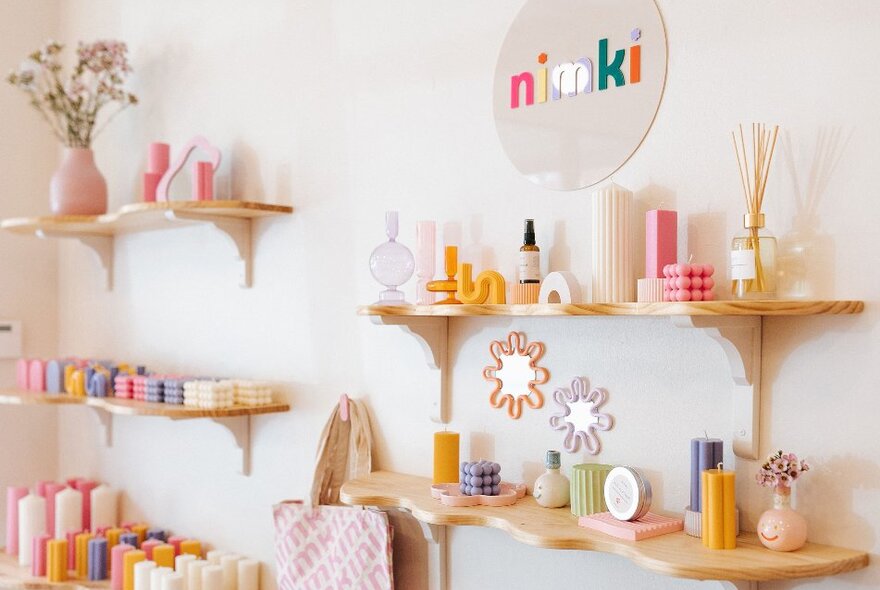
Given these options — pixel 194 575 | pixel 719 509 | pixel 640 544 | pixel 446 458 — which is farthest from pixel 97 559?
pixel 719 509

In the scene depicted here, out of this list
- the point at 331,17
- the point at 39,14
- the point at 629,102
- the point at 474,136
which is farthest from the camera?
the point at 39,14

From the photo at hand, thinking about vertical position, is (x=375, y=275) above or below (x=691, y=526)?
above

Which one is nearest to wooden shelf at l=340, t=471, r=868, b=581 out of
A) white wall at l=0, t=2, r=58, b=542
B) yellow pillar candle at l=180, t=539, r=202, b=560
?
yellow pillar candle at l=180, t=539, r=202, b=560

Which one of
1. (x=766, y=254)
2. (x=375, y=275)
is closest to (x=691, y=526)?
(x=766, y=254)

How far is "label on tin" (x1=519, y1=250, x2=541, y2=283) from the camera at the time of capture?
167 centimetres

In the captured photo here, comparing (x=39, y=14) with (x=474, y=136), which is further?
(x=39, y=14)

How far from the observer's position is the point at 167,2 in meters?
2.68

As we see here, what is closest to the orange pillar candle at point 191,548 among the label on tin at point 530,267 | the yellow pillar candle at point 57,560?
the yellow pillar candle at point 57,560

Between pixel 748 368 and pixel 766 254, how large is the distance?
182mm

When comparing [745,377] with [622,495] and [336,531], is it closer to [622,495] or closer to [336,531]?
[622,495]

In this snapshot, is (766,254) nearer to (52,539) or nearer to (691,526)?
(691,526)

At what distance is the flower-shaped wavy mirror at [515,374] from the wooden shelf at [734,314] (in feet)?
0.62

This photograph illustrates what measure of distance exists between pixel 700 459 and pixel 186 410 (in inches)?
49.4

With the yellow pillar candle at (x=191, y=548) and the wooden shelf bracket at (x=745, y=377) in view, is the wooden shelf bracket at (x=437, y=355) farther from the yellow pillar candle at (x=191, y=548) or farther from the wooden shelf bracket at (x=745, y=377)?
the yellow pillar candle at (x=191, y=548)
